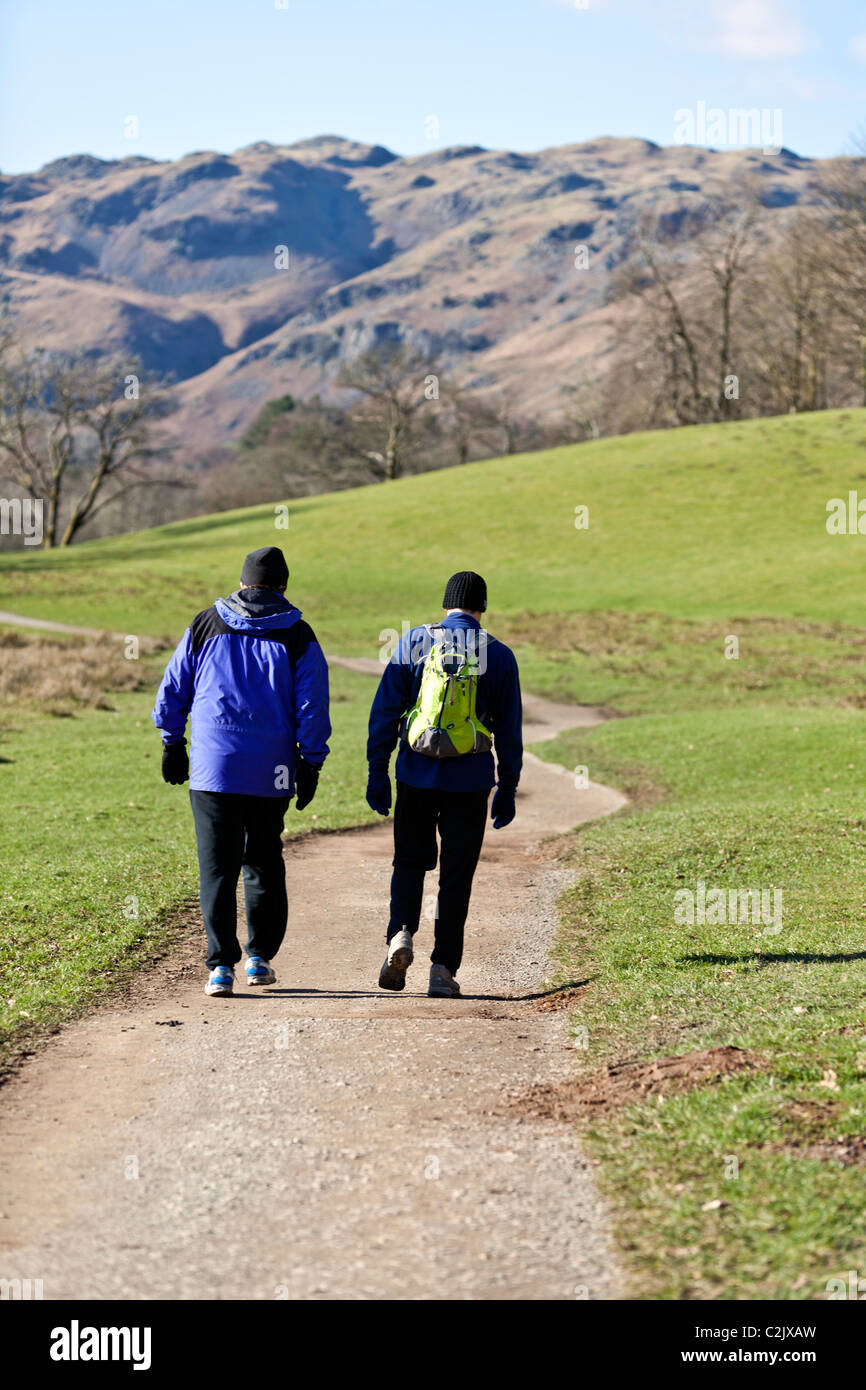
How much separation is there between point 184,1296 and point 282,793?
4.12 meters

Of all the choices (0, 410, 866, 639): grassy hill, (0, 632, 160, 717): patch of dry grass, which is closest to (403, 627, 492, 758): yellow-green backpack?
(0, 632, 160, 717): patch of dry grass

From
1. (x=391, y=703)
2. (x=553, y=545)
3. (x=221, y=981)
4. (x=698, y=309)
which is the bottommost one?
(x=221, y=981)

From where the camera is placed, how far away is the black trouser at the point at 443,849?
830 cm

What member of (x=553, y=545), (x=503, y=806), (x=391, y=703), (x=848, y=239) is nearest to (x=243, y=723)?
(x=391, y=703)

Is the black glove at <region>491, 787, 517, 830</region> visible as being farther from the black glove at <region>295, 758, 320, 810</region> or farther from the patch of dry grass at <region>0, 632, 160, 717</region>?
the patch of dry grass at <region>0, 632, 160, 717</region>

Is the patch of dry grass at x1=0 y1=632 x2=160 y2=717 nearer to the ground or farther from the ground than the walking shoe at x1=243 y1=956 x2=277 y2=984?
farther from the ground

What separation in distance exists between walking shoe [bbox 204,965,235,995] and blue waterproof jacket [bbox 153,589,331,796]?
1268 millimetres

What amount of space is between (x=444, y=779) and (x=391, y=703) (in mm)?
622

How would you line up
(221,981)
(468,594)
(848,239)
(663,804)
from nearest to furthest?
(468,594), (221,981), (663,804), (848,239)

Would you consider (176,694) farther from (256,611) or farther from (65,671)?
(65,671)

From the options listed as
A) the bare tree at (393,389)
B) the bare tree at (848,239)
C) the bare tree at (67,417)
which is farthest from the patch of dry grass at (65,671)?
the bare tree at (393,389)

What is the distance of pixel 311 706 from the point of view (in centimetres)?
816

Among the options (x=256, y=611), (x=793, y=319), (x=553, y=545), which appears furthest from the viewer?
(x=793, y=319)

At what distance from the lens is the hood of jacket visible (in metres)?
8.17
